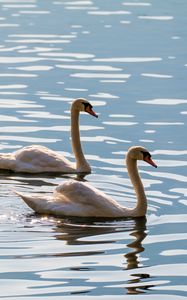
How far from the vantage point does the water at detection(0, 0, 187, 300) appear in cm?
1512

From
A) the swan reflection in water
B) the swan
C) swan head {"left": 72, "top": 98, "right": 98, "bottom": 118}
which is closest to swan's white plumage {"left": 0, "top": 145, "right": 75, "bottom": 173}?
the swan

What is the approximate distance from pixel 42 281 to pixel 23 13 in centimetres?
2592

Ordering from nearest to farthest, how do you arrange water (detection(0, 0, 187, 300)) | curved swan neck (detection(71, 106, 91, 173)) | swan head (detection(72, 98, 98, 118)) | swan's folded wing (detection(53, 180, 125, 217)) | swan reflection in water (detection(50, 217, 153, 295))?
1. swan reflection in water (detection(50, 217, 153, 295))
2. water (detection(0, 0, 187, 300))
3. swan's folded wing (detection(53, 180, 125, 217))
4. curved swan neck (detection(71, 106, 91, 173))
5. swan head (detection(72, 98, 98, 118))

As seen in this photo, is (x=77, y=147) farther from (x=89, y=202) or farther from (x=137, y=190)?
(x=89, y=202)

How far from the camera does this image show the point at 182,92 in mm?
27438

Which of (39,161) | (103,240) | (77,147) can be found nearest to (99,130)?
(77,147)

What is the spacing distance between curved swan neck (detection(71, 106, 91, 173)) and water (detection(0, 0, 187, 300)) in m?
0.19

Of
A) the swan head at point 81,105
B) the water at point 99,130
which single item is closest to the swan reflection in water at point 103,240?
the water at point 99,130

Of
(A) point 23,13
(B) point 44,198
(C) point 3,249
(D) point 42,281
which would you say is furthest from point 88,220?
(A) point 23,13

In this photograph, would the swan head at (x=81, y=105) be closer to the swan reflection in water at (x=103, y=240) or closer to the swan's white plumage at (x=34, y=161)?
the swan's white plumage at (x=34, y=161)

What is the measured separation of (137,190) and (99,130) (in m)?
5.54

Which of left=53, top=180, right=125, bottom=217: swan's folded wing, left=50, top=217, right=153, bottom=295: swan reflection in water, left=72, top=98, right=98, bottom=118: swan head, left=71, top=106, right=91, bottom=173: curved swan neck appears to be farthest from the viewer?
left=72, top=98, right=98, bottom=118: swan head

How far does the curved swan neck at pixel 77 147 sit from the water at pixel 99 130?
188mm

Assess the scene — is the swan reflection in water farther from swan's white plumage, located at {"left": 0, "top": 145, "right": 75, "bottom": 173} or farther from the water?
swan's white plumage, located at {"left": 0, "top": 145, "right": 75, "bottom": 173}
